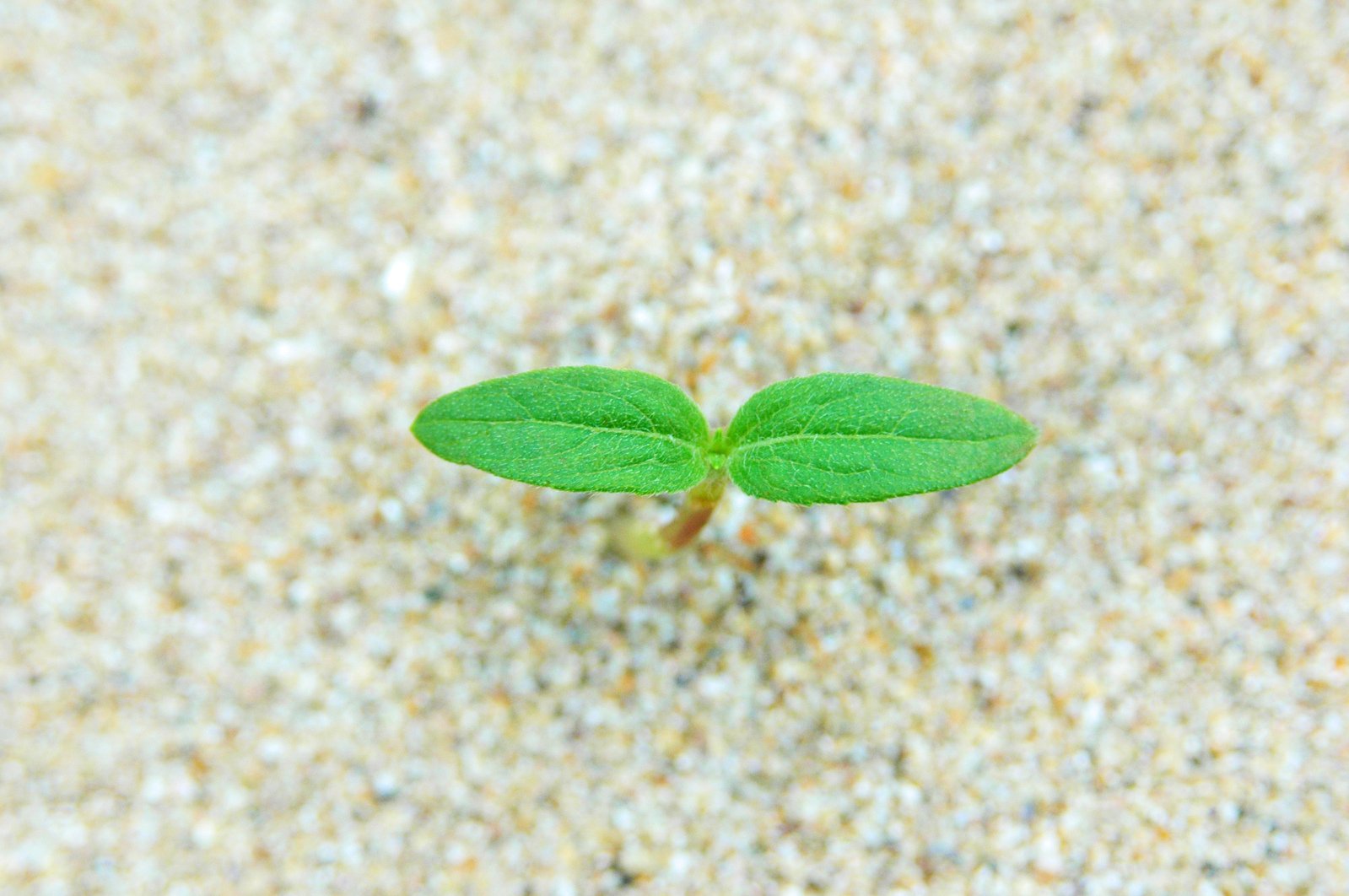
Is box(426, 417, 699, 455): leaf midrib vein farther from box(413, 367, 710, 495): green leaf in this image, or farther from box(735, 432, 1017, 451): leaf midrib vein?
box(735, 432, 1017, 451): leaf midrib vein

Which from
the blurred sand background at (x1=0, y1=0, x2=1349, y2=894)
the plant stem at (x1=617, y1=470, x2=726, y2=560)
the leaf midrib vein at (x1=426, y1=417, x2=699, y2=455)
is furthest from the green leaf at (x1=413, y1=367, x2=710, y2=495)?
the blurred sand background at (x1=0, y1=0, x2=1349, y2=894)

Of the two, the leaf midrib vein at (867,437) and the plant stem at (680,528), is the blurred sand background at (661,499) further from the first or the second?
the leaf midrib vein at (867,437)

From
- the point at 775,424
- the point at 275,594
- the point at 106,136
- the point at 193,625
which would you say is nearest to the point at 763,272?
the point at 775,424

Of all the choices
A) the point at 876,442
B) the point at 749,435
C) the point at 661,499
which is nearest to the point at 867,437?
the point at 876,442

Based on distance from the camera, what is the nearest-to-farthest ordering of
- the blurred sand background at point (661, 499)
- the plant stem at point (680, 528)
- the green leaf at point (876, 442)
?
the green leaf at point (876, 442) → the plant stem at point (680, 528) → the blurred sand background at point (661, 499)

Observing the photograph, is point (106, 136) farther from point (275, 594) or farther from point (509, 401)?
point (509, 401)

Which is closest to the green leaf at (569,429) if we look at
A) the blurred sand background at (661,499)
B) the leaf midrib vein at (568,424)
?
the leaf midrib vein at (568,424)

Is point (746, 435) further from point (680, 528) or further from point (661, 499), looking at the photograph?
point (661, 499)
